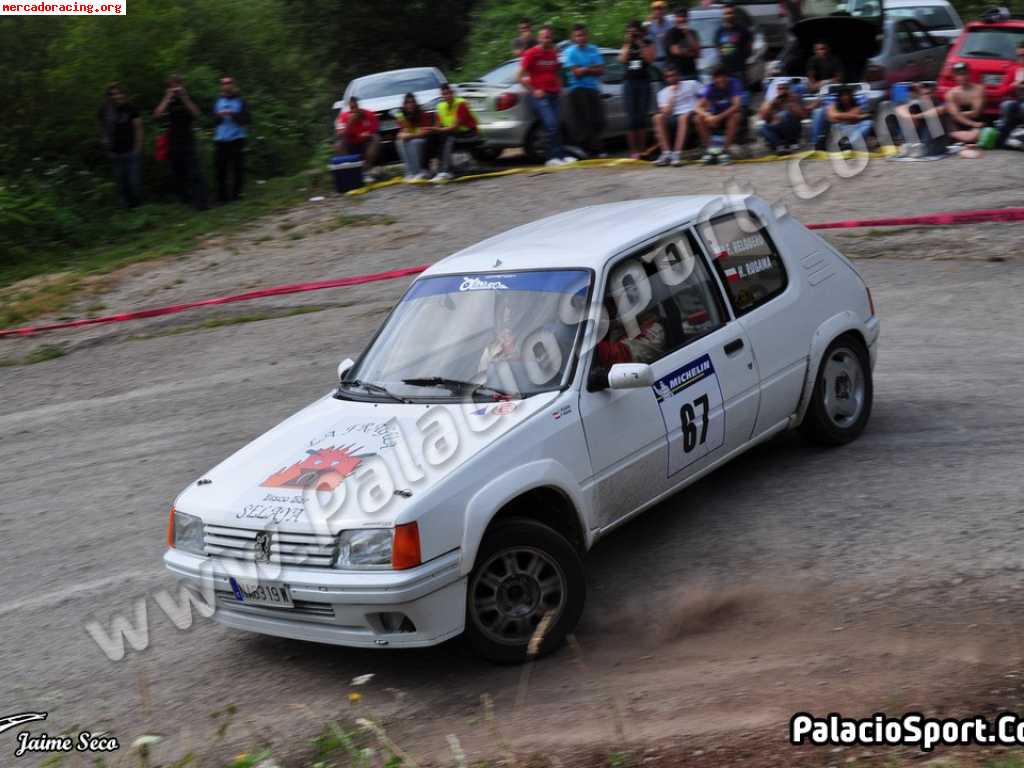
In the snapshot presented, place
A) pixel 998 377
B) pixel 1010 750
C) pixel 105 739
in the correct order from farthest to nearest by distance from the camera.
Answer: pixel 998 377, pixel 105 739, pixel 1010 750

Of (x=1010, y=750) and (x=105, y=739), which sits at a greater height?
(x=1010, y=750)

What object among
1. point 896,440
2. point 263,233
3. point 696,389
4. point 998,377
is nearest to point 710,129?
point 263,233

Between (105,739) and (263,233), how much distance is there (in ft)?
42.7

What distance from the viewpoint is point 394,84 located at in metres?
22.1

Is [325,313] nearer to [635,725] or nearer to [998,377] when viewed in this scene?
[998,377]

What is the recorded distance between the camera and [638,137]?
18.6 m

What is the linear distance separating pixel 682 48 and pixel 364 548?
588 inches

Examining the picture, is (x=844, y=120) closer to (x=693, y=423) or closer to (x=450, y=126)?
(x=450, y=126)

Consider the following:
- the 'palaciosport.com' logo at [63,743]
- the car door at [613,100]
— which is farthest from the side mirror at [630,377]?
the car door at [613,100]

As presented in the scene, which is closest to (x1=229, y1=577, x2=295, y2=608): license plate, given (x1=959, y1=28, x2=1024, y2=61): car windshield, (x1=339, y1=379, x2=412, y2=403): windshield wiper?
(x1=339, y1=379, x2=412, y2=403): windshield wiper

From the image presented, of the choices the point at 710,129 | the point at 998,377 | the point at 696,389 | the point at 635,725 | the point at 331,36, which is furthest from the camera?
the point at 331,36

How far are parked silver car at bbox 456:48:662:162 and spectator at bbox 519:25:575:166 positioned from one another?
272 millimetres

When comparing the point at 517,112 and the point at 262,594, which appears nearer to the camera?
the point at 262,594

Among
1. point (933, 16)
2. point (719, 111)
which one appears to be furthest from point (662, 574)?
point (933, 16)
